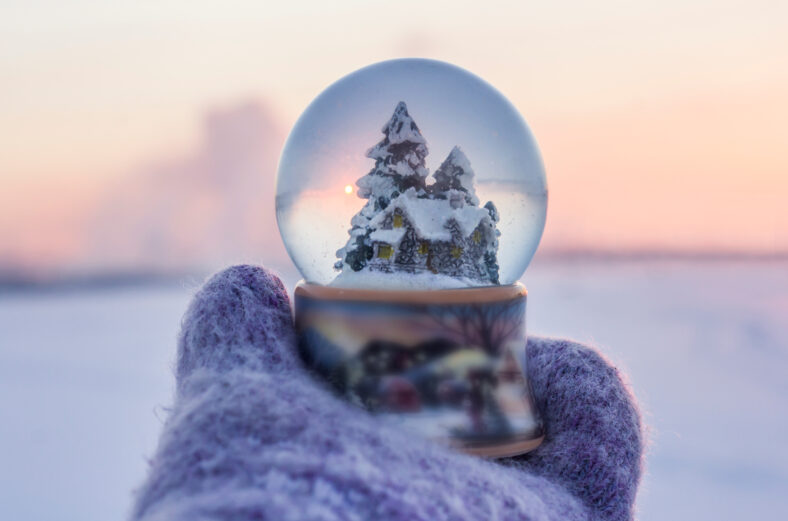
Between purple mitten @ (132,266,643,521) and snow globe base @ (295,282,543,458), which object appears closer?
purple mitten @ (132,266,643,521)

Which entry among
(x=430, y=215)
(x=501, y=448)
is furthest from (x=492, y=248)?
(x=501, y=448)

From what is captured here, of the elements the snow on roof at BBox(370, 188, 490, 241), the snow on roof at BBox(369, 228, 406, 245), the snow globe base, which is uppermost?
the snow on roof at BBox(370, 188, 490, 241)

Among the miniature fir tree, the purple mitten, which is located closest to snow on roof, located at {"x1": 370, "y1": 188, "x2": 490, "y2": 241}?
the miniature fir tree

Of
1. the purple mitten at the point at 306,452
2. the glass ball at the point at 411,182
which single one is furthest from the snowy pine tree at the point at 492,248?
the purple mitten at the point at 306,452

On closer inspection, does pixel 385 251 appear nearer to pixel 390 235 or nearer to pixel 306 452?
pixel 390 235

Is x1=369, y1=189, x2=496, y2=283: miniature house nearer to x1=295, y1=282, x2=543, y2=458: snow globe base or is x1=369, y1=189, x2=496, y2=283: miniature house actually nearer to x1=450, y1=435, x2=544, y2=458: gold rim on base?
x1=295, y1=282, x2=543, y2=458: snow globe base

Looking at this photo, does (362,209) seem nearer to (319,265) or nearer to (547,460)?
(319,265)
